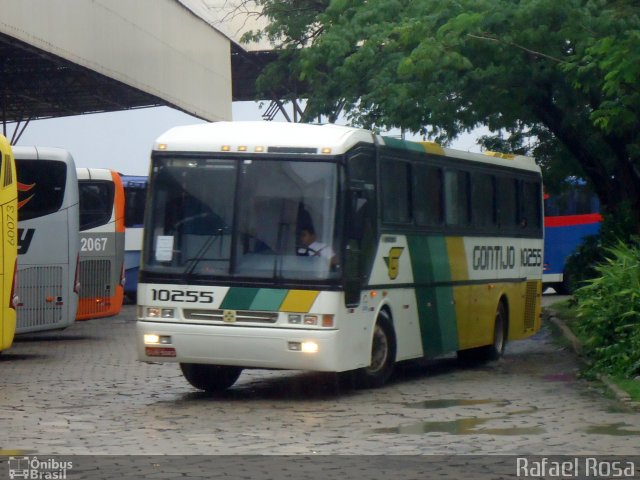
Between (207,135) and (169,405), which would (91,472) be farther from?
(207,135)

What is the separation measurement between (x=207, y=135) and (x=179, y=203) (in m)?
0.81

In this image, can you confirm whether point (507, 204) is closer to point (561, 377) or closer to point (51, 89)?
point (561, 377)

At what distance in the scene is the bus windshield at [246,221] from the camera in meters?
13.7

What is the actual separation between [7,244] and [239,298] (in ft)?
17.0

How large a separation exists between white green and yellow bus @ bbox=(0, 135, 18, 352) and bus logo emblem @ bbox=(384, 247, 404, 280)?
207 inches

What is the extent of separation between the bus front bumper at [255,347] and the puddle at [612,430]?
2988mm

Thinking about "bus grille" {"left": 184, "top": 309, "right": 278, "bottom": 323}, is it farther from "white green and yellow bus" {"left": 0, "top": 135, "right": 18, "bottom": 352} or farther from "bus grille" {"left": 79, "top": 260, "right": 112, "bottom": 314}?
"bus grille" {"left": 79, "top": 260, "right": 112, "bottom": 314}

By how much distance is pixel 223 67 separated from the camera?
46.5m

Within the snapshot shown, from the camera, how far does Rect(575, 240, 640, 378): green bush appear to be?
1482cm

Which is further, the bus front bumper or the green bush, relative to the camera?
the green bush

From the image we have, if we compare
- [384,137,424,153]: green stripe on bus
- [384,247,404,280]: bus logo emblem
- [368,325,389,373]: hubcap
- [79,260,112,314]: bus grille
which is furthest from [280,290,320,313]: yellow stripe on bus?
[79,260,112,314]: bus grille

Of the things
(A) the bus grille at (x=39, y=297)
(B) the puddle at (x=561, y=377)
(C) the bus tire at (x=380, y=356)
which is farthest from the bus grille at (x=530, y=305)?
(A) the bus grille at (x=39, y=297)

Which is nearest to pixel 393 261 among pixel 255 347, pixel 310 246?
pixel 310 246

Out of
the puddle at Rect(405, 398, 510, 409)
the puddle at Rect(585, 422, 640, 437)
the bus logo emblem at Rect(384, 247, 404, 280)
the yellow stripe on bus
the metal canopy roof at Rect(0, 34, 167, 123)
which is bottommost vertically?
the puddle at Rect(585, 422, 640, 437)
